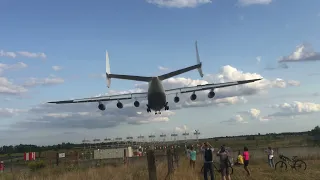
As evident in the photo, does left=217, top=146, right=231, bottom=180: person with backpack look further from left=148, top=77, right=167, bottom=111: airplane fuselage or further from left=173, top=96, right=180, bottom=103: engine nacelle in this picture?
left=173, top=96, right=180, bottom=103: engine nacelle

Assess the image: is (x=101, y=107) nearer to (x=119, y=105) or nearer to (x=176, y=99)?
(x=119, y=105)

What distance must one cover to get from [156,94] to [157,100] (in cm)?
54

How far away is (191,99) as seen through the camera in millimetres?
29609

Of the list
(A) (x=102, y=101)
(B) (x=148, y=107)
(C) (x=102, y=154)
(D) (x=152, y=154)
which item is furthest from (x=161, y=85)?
(C) (x=102, y=154)

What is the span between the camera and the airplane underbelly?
27219 millimetres

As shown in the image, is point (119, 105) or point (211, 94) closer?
point (211, 94)

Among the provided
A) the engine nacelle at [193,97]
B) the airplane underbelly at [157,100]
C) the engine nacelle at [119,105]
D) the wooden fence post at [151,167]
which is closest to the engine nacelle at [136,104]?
the engine nacelle at [119,105]

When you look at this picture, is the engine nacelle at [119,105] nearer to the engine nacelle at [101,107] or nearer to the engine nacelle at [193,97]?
the engine nacelle at [101,107]

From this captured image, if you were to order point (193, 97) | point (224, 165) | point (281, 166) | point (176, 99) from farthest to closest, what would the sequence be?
point (176, 99)
point (193, 97)
point (281, 166)
point (224, 165)

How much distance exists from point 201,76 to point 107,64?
364 inches

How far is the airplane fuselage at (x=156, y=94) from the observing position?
26844 millimetres

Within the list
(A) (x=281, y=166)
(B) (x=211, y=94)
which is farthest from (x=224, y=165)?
(B) (x=211, y=94)

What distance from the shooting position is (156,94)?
27188mm

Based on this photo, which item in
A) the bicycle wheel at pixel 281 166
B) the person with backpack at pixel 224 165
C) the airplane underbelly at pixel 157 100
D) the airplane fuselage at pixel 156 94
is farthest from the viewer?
the airplane underbelly at pixel 157 100
